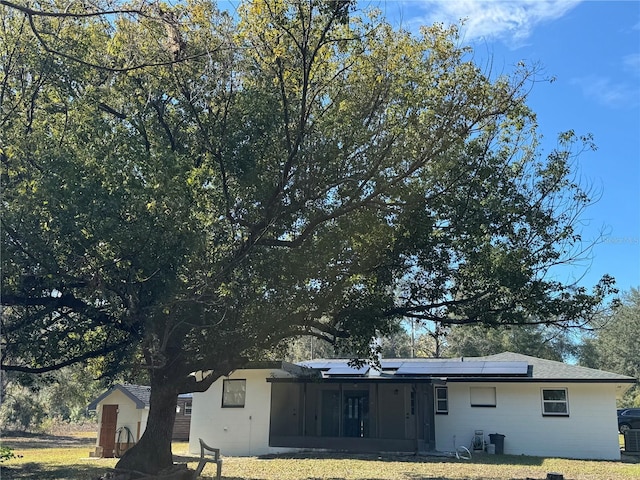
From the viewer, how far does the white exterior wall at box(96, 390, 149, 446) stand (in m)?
21.9

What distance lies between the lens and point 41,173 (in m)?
9.43

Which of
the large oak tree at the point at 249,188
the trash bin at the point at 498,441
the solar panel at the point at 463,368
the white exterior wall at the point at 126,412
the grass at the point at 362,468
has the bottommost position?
the grass at the point at 362,468

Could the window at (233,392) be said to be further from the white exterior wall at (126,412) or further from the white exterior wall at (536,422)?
the white exterior wall at (536,422)

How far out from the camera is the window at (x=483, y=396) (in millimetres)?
22547

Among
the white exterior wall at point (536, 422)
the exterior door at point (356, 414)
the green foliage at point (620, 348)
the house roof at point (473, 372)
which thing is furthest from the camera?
the green foliage at point (620, 348)

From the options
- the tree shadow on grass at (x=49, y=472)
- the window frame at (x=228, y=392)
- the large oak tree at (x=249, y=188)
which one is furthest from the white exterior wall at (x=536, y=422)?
the tree shadow on grass at (x=49, y=472)

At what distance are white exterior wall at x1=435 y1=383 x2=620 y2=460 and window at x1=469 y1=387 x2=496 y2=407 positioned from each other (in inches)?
5.9

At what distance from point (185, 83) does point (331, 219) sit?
397 centimetres

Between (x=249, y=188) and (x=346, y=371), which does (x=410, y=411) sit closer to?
(x=346, y=371)

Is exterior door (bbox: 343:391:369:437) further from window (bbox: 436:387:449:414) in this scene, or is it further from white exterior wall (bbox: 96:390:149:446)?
white exterior wall (bbox: 96:390:149:446)

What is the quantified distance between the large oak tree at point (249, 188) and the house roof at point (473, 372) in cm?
884

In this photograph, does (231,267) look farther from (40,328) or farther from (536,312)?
(536,312)

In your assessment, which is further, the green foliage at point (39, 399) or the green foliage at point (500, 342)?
the green foliage at point (500, 342)

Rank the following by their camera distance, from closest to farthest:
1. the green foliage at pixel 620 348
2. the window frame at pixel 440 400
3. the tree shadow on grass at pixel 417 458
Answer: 1. the tree shadow on grass at pixel 417 458
2. the window frame at pixel 440 400
3. the green foliage at pixel 620 348
